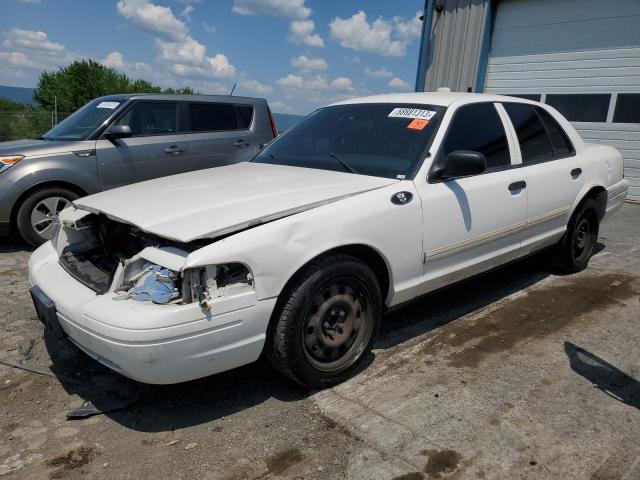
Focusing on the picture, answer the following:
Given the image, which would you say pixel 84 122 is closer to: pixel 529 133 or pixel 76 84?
pixel 529 133

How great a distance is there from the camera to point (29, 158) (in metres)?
5.48

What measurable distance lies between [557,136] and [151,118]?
15.1 ft

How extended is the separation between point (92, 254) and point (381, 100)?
231cm

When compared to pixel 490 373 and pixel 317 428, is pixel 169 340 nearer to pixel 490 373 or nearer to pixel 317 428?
pixel 317 428

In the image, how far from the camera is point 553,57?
33.5 feet

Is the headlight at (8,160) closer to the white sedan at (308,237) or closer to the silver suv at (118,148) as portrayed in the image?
the silver suv at (118,148)

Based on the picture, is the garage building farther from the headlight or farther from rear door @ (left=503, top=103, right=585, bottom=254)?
the headlight

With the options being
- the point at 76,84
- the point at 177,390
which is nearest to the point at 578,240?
the point at 177,390

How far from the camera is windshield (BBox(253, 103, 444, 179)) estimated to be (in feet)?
10.9

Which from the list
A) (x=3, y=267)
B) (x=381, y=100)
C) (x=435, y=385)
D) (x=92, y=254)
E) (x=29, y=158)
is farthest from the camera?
(x=29, y=158)

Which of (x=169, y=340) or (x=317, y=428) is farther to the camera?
(x=317, y=428)

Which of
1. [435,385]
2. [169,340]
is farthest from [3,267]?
[435,385]

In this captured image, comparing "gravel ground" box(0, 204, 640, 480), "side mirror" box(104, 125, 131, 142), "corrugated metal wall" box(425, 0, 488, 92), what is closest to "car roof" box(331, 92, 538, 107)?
"gravel ground" box(0, 204, 640, 480)

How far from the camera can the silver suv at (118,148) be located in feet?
18.0
